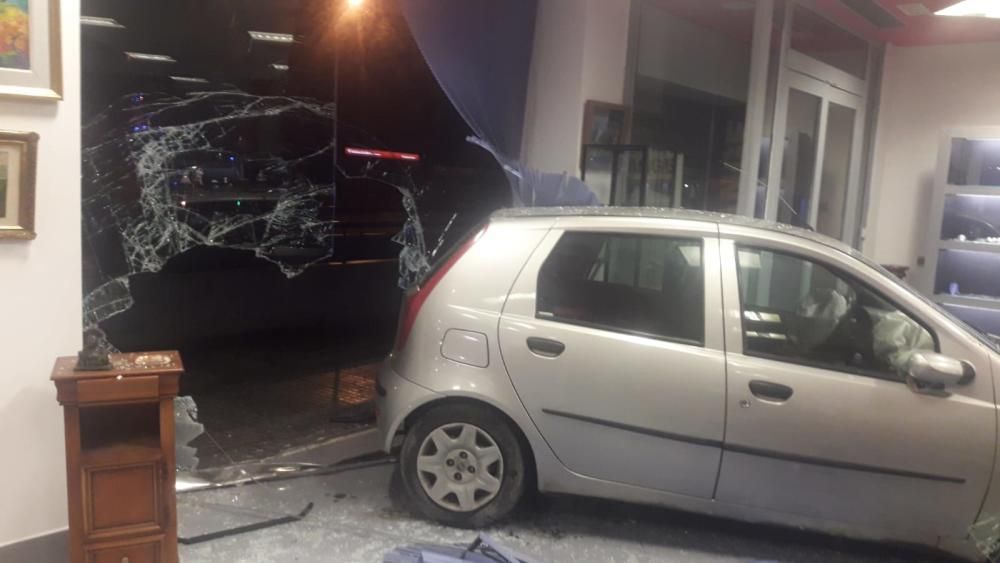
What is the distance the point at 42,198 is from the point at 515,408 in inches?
77.3

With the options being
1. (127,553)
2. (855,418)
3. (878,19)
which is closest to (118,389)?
(127,553)

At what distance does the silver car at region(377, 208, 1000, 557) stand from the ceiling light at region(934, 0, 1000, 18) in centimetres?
348

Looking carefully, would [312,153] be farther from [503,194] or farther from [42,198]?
[42,198]

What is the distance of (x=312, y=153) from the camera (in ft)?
22.3

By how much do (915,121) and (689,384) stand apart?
5.85m

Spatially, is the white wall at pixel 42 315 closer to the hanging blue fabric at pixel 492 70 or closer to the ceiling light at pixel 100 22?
the hanging blue fabric at pixel 492 70

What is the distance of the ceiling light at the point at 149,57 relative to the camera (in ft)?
18.6

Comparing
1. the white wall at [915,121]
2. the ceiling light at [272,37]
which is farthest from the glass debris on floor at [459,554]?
the white wall at [915,121]

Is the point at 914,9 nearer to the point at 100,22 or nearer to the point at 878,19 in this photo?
the point at 878,19

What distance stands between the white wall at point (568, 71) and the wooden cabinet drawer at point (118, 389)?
10.7 ft

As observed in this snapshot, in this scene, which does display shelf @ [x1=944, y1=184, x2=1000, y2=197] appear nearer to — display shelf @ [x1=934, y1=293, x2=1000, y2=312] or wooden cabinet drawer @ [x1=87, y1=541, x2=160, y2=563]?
display shelf @ [x1=934, y1=293, x2=1000, y2=312]

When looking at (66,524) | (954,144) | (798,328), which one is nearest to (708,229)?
(798,328)

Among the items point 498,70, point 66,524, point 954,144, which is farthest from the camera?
point 954,144

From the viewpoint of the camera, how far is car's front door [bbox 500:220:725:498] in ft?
9.96
